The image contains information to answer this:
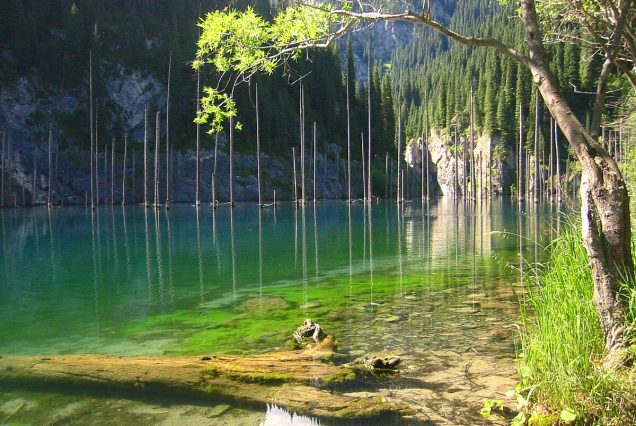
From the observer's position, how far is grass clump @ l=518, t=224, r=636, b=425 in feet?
13.1

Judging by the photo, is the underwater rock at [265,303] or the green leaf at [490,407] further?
the underwater rock at [265,303]

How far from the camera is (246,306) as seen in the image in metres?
11.9

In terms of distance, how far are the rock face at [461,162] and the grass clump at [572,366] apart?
96.2m

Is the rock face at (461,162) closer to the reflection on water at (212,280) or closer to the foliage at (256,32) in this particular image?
the reflection on water at (212,280)

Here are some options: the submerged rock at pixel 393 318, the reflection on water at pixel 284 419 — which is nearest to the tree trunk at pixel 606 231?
the reflection on water at pixel 284 419

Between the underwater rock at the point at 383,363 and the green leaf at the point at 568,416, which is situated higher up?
the green leaf at the point at 568,416

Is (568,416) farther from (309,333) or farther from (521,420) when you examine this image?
(309,333)

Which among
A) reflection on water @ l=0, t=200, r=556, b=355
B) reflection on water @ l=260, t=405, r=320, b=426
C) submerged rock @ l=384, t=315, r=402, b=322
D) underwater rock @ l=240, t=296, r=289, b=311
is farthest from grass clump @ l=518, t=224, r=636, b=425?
underwater rock @ l=240, t=296, r=289, b=311

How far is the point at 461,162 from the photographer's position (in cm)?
13225

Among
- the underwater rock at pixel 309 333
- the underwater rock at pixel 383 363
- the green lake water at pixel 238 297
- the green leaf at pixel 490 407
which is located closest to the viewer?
the green leaf at pixel 490 407

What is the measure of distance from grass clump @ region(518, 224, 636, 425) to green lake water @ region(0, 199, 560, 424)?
2.63 feet

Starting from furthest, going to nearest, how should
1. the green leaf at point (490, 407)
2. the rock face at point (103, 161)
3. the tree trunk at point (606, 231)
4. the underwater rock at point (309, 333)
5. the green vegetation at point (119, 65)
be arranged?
the green vegetation at point (119, 65) → the rock face at point (103, 161) → the underwater rock at point (309, 333) → the green leaf at point (490, 407) → the tree trunk at point (606, 231)

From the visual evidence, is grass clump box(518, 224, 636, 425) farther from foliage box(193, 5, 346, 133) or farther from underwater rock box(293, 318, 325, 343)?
foliage box(193, 5, 346, 133)

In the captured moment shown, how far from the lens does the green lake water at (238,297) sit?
8156mm
